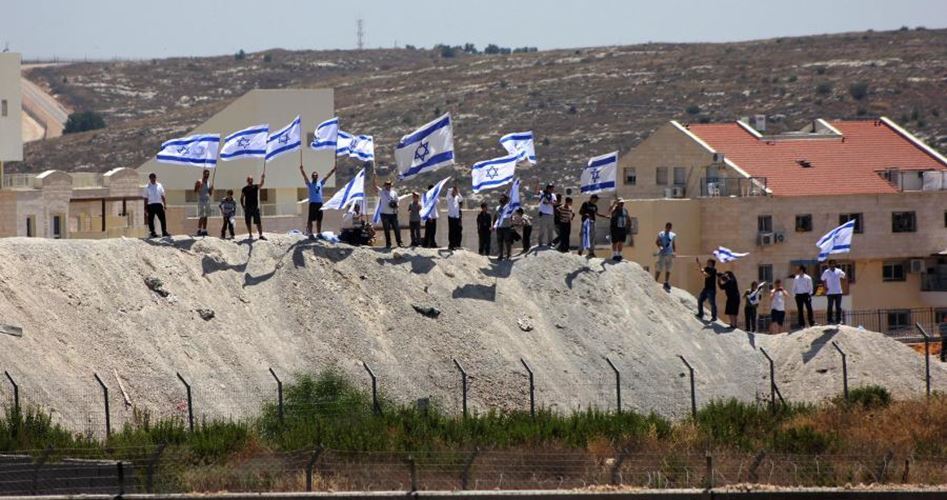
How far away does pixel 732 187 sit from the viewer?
220 feet

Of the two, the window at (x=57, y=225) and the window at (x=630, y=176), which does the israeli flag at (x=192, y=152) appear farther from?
the window at (x=630, y=176)

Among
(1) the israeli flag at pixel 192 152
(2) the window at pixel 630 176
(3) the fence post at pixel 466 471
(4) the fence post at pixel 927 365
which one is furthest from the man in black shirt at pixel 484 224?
(2) the window at pixel 630 176

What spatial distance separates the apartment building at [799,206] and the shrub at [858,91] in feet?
176

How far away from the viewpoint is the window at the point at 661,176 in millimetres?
69938

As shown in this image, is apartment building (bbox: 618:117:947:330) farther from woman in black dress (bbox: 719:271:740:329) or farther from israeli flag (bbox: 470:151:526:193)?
israeli flag (bbox: 470:151:526:193)

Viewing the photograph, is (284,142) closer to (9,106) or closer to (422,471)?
(422,471)

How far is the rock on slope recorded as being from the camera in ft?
123

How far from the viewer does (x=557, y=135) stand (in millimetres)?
122000

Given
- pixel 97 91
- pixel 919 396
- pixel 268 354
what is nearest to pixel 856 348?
pixel 919 396

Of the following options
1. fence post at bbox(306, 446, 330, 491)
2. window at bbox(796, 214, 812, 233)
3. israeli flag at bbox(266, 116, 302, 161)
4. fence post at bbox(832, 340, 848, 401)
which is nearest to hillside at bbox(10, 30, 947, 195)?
window at bbox(796, 214, 812, 233)

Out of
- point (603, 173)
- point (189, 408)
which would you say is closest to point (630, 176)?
point (603, 173)

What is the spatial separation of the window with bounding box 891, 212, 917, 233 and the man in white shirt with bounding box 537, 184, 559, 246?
2378cm

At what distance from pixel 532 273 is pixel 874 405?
8.39m

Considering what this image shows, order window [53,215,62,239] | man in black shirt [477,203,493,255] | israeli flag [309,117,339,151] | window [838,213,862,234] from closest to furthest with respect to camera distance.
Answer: israeli flag [309,117,339,151] → man in black shirt [477,203,493,255] → window [53,215,62,239] → window [838,213,862,234]
